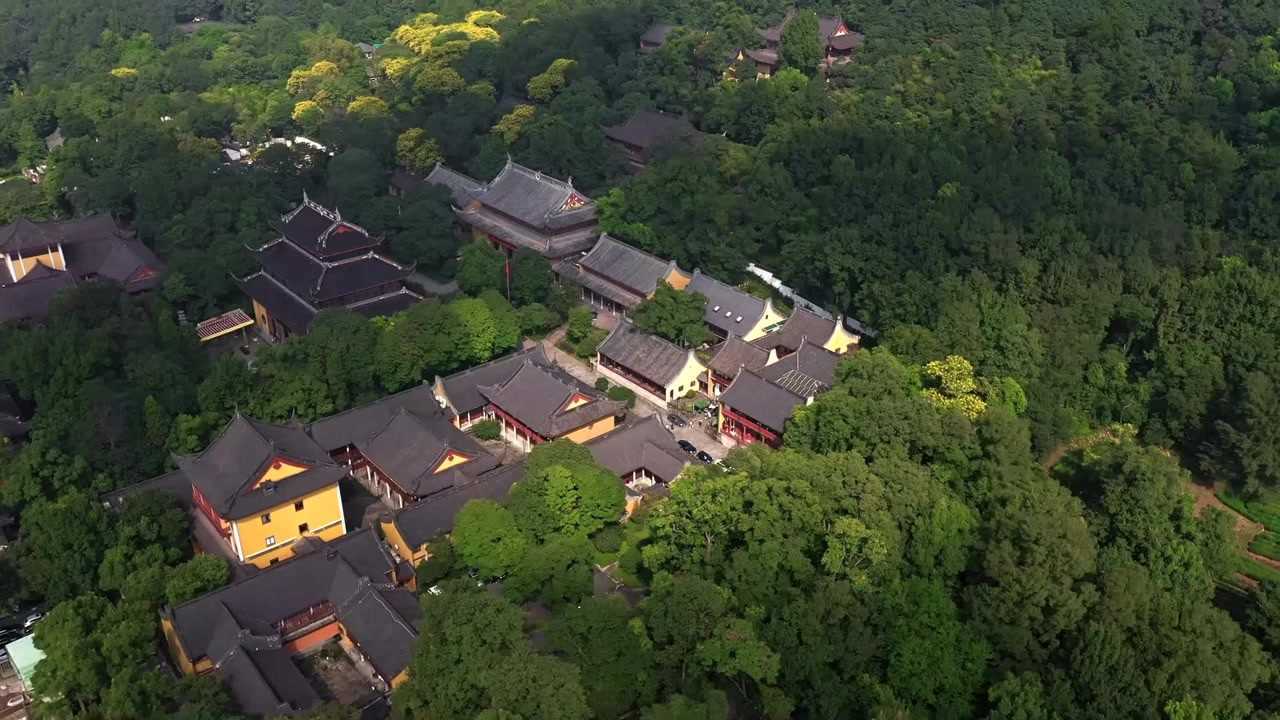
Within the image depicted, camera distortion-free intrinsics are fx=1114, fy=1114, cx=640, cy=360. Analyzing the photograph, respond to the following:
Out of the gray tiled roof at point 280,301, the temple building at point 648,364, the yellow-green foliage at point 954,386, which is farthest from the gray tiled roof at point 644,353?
the gray tiled roof at point 280,301

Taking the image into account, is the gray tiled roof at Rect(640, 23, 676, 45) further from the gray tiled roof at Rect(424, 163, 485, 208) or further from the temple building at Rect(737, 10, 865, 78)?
the gray tiled roof at Rect(424, 163, 485, 208)

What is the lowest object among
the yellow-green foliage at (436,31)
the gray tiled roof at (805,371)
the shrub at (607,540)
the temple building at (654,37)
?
the yellow-green foliage at (436,31)

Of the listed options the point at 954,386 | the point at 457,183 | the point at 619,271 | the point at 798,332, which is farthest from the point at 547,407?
the point at 457,183

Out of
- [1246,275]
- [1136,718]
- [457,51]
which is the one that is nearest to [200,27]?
[457,51]

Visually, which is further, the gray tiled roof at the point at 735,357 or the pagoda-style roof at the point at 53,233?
the pagoda-style roof at the point at 53,233

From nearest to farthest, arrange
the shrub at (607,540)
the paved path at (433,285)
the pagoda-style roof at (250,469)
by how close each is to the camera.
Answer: the pagoda-style roof at (250,469) → the shrub at (607,540) → the paved path at (433,285)

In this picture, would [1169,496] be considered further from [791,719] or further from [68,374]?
[68,374]

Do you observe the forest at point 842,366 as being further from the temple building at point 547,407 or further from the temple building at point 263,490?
the temple building at point 547,407
